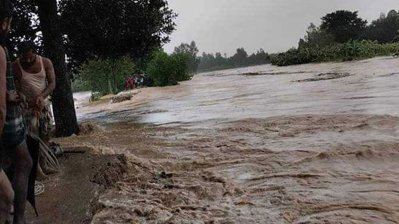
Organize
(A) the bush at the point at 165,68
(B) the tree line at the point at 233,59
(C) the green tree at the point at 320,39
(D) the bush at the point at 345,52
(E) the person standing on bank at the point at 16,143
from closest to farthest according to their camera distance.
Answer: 1. (E) the person standing on bank at the point at 16,143
2. (A) the bush at the point at 165,68
3. (D) the bush at the point at 345,52
4. (C) the green tree at the point at 320,39
5. (B) the tree line at the point at 233,59

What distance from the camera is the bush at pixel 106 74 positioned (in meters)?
43.0

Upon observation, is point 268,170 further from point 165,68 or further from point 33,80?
point 165,68

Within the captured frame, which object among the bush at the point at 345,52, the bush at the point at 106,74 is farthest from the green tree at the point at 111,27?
the bush at the point at 345,52

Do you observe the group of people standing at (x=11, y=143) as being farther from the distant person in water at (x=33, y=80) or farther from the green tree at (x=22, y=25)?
the green tree at (x=22, y=25)

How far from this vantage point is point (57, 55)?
9734 mm

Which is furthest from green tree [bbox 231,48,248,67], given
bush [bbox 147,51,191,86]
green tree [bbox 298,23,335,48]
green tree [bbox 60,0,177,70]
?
green tree [bbox 60,0,177,70]

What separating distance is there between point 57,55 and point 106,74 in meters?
36.2

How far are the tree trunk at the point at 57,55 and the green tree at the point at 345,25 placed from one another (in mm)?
55447

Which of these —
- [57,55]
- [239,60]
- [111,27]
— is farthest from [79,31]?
[239,60]

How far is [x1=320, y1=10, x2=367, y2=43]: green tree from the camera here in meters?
59.4

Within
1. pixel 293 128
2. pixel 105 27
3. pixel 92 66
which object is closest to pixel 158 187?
pixel 293 128

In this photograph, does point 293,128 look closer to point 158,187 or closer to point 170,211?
point 158,187

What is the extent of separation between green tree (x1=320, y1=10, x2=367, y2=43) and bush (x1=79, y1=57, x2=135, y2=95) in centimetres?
2963

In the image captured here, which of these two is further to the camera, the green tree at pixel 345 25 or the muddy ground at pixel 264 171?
the green tree at pixel 345 25
